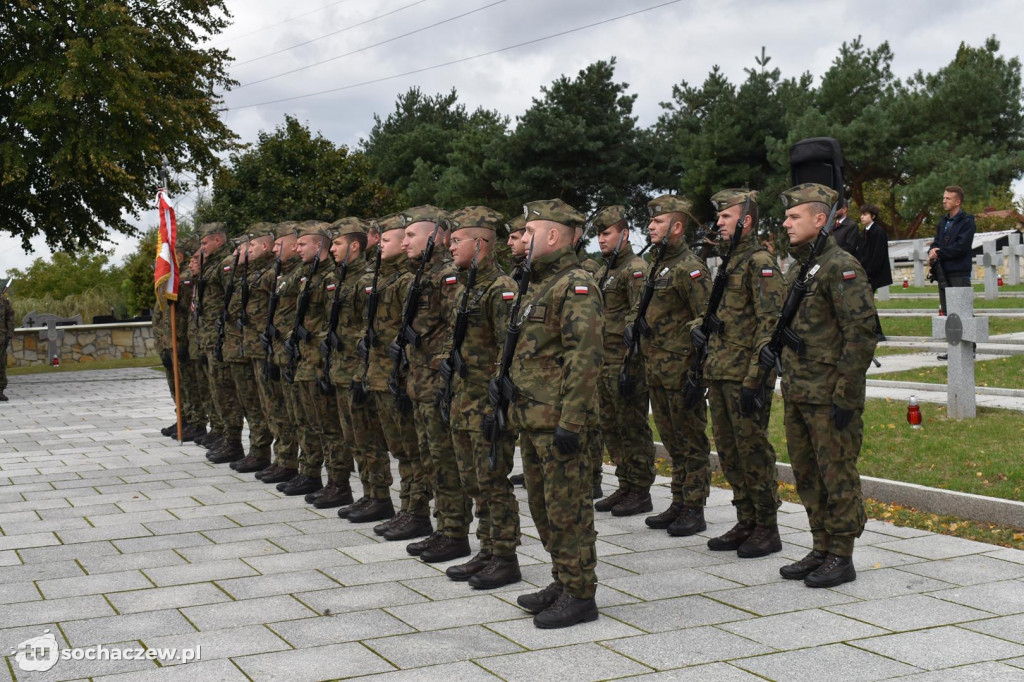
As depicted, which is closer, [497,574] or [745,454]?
[497,574]

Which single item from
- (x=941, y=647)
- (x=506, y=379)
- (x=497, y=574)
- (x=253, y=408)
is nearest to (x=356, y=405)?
(x=497, y=574)

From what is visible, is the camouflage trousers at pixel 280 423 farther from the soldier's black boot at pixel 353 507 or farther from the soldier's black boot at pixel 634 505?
the soldier's black boot at pixel 634 505

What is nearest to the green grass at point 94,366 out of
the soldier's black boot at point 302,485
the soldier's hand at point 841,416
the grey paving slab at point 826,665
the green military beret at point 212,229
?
the green military beret at point 212,229

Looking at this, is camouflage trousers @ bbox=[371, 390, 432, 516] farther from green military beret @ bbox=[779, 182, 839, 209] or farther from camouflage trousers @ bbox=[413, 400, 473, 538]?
green military beret @ bbox=[779, 182, 839, 209]

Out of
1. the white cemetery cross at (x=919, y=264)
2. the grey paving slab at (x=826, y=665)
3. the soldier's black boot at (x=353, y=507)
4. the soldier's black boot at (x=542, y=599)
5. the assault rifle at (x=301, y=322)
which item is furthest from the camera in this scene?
the white cemetery cross at (x=919, y=264)

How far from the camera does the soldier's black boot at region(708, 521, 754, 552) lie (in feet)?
23.1

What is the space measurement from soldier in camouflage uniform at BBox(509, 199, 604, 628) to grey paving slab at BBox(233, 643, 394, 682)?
0.92 metres

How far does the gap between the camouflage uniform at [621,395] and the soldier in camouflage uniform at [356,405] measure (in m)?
1.79

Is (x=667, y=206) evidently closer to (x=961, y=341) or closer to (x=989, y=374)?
(x=961, y=341)

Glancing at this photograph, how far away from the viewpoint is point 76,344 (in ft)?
94.4

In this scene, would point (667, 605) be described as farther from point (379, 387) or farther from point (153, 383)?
point (153, 383)

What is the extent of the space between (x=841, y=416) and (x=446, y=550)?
2617 mm

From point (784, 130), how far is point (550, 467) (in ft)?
118

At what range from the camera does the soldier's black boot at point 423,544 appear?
7.04m
